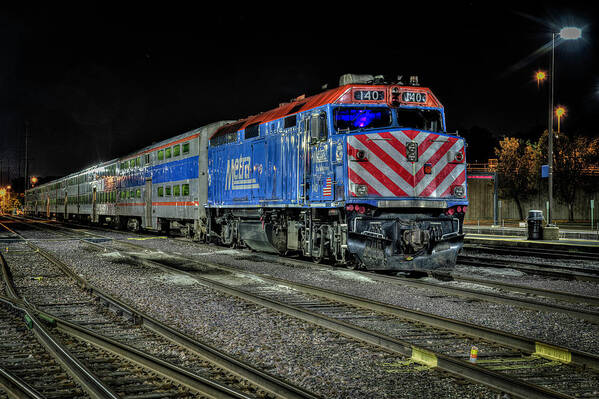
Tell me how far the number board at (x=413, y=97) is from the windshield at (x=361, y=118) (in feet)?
1.62

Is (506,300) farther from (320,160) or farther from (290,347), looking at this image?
(320,160)

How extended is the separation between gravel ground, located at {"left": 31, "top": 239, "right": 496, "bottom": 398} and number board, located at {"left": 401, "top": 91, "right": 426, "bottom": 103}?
19.0ft

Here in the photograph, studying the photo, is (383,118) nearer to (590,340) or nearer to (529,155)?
(590,340)

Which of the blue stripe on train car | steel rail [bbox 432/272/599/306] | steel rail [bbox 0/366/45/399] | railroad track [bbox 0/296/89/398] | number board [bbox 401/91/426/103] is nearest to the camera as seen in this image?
steel rail [bbox 0/366/45/399]

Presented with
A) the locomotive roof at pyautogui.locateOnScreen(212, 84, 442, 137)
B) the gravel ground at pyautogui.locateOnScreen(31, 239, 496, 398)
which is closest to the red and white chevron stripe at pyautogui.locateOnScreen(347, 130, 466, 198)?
the locomotive roof at pyautogui.locateOnScreen(212, 84, 442, 137)

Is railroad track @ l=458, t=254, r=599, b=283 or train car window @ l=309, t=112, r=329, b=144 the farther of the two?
train car window @ l=309, t=112, r=329, b=144

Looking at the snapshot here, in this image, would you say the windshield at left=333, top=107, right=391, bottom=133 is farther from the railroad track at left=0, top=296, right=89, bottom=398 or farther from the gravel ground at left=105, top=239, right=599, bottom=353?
the railroad track at left=0, top=296, right=89, bottom=398

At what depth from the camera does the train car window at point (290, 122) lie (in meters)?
13.5

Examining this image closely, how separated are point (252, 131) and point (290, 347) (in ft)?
34.8

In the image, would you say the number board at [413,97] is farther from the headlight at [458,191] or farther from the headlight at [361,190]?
the headlight at [361,190]

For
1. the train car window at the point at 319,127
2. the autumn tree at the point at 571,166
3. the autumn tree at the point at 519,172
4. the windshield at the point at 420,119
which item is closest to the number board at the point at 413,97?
the windshield at the point at 420,119

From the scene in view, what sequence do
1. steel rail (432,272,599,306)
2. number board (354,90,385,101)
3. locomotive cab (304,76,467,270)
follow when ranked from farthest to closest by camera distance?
number board (354,90,385,101) → locomotive cab (304,76,467,270) → steel rail (432,272,599,306)

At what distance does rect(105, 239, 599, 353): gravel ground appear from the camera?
22.1ft

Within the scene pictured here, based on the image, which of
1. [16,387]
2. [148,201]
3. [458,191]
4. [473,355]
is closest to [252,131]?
[458,191]
